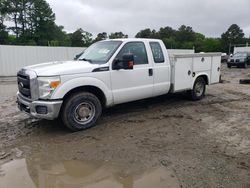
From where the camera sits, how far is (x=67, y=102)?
497cm

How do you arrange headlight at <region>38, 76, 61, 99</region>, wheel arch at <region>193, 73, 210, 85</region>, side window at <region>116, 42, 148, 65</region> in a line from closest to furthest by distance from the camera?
headlight at <region>38, 76, 61, 99</region>
side window at <region>116, 42, 148, 65</region>
wheel arch at <region>193, 73, 210, 85</region>

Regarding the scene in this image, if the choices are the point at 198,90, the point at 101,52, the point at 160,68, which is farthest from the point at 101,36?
Result: the point at 101,52

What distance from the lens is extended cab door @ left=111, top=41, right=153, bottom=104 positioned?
5.64 m

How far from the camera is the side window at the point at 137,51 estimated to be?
5.91 meters

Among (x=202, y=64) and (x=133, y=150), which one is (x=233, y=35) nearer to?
(x=202, y=64)

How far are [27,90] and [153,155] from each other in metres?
2.91

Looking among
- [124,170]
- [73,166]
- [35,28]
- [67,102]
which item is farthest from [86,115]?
[35,28]

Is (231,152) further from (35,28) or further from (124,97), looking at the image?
(35,28)

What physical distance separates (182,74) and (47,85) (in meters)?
4.00

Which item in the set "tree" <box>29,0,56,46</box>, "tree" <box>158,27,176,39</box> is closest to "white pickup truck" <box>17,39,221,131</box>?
"tree" <box>29,0,56,46</box>

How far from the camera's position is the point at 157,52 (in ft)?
21.5

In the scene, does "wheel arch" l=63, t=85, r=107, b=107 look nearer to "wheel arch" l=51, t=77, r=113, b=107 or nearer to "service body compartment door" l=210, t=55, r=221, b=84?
"wheel arch" l=51, t=77, r=113, b=107

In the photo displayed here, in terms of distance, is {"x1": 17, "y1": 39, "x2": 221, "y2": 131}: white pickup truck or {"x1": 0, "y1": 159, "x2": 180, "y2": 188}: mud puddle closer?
{"x1": 0, "y1": 159, "x2": 180, "y2": 188}: mud puddle

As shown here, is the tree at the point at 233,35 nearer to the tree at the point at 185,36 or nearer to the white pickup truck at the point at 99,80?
the tree at the point at 185,36
